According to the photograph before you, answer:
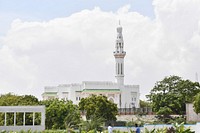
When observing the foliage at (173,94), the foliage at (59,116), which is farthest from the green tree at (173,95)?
the foliage at (59,116)

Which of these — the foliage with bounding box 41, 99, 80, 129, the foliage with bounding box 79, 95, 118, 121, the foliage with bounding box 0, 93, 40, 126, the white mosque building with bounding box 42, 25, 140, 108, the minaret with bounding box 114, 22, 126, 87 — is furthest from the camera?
the minaret with bounding box 114, 22, 126, 87

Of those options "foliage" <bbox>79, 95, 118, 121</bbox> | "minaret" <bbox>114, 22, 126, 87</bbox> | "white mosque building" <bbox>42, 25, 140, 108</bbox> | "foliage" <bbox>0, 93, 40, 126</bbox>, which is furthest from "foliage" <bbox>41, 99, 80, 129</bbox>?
"minaret" <bbox>114, 22, 126, 87</bbox>

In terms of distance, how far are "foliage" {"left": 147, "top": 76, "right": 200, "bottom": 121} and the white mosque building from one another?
663 inches

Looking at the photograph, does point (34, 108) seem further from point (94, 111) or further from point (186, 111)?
point (186, 111)

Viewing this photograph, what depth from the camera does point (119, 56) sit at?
261 ft

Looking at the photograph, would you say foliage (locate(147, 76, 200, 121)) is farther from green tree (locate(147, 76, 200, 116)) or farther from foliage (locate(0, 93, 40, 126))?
foliage (locate(0, 93, 40, 126))

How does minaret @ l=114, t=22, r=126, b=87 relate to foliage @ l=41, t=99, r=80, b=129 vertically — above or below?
above

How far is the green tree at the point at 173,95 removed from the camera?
181ft

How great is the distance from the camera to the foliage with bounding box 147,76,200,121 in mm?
55031

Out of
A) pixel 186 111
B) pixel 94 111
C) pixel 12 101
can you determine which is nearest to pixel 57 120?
pixel 12 101

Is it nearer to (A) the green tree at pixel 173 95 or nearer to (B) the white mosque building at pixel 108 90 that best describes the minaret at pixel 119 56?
(B) the white mosque building at pixel 108 90

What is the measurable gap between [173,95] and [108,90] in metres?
20.0

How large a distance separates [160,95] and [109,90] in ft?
62.0

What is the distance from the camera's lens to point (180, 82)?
56.5 m
